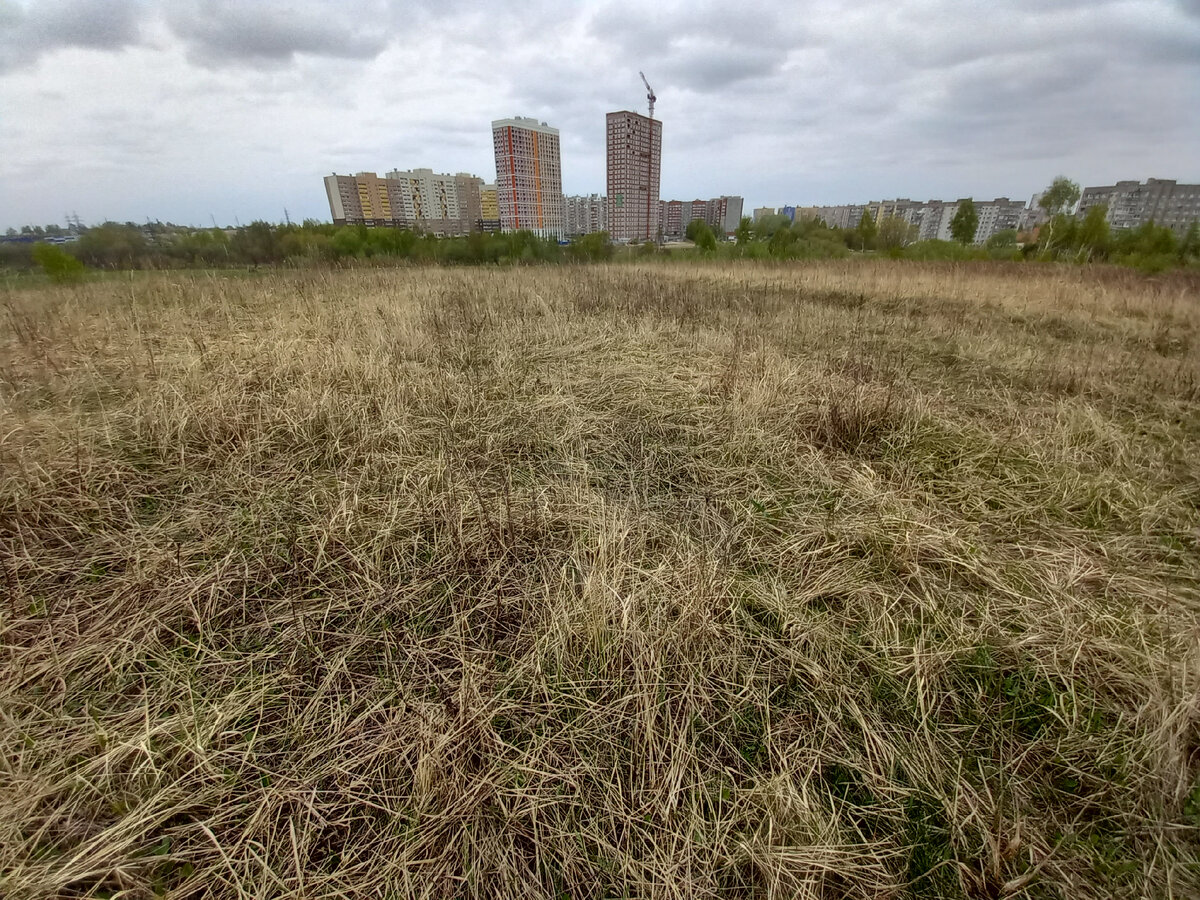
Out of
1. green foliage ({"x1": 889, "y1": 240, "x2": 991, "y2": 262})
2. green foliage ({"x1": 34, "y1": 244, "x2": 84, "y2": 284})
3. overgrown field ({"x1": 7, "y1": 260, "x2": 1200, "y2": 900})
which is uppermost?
green foliage ({"x1": 34, "y1": 244, "x2": 84, "y2": 284})

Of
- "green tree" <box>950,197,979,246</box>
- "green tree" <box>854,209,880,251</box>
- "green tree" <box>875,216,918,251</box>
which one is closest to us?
"green tree" <box>875,216,918,251</box>

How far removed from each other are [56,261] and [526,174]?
3790 cm

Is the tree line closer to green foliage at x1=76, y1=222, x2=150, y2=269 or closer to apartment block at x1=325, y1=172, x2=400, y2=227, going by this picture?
green foliage at x1=76, y1=222, x2=150, y2=269

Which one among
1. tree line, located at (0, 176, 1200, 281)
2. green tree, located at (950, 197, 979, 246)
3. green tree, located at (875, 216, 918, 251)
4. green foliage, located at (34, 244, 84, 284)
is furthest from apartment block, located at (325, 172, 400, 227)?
green tree, located at (950, 197, 979, 246)

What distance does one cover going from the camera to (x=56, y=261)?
7.68 m

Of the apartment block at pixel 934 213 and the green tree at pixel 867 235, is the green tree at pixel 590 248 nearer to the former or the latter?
the green tree at pixel 867 235

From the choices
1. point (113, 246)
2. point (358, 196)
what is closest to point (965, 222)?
point (113, 246)

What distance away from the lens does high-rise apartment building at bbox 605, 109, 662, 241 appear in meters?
45.8

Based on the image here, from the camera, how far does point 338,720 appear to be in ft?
4.42

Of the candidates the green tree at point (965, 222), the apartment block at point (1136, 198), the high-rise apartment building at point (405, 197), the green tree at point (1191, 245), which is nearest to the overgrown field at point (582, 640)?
the green tree at point (1191, 245)

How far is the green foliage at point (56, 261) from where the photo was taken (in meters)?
7.64

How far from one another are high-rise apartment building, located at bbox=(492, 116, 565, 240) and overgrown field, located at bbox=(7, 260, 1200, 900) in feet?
124

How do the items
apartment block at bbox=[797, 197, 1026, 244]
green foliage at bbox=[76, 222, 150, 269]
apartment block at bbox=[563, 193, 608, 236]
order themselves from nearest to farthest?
green foliage at bbox=[76, 222, 150, 269] < apartment block at bbox=[563, 193, 608, 236] < apartment block at bbox=[797, 197, 1026, 244]

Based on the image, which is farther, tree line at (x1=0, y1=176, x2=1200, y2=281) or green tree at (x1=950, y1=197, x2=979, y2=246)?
green tree at (x1=950, y1=197, x2=979, y2=246)
